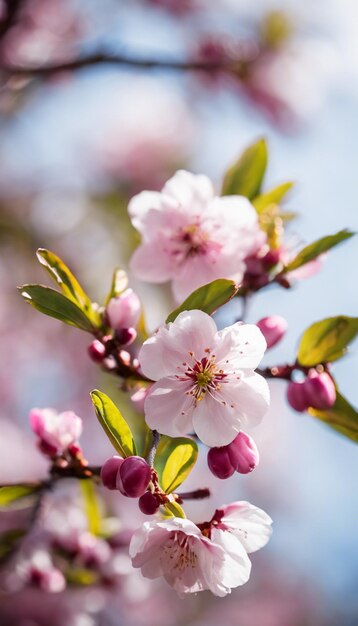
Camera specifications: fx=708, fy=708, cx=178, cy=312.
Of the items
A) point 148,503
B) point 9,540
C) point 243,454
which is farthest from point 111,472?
point 9,540

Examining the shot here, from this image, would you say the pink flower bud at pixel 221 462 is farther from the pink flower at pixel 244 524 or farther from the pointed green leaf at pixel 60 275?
the pointed green leaf at pixel 60 275

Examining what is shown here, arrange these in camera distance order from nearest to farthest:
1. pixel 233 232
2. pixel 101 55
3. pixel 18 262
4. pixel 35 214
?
1. pixel 233 232
2. pixel 101 55
3. pixel 18 262
4. pixel 35 214

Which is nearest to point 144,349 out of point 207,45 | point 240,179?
point 240,179

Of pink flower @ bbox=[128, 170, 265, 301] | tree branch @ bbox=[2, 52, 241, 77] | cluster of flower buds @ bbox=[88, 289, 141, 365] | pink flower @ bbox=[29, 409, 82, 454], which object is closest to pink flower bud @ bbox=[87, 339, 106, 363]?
cluster of flower buds @ bbox=[88, 289, 141, 365]

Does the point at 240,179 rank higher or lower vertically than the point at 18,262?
higher

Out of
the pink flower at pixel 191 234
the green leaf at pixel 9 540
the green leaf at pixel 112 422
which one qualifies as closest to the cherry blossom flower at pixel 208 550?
the green leaf at pixel 112 422

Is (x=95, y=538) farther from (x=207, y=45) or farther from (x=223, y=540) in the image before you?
(x=207, y=45)

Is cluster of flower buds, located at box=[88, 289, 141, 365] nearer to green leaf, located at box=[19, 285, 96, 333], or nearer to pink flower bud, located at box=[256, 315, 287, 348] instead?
green leaf, located at box=[19, 285, 96, 333]
